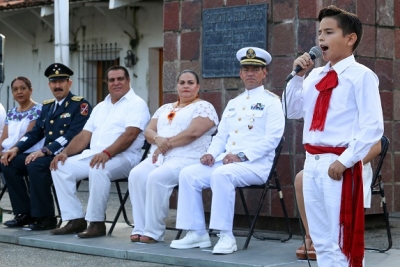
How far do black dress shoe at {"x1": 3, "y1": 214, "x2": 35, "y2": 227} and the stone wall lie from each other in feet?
6.11

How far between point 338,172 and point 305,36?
3.44m

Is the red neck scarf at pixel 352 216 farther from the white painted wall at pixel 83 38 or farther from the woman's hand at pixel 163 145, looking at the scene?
the white painted wall at pixel 83 38

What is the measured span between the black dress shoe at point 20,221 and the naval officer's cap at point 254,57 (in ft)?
9.93

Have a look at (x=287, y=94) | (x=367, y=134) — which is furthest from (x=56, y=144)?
(x=367, y=134)

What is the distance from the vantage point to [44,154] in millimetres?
9156

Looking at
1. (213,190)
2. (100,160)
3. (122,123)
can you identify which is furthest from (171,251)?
(122,123)

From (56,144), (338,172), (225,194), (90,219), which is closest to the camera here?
(338,172)

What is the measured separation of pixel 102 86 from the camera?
686 inches

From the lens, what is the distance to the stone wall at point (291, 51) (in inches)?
329

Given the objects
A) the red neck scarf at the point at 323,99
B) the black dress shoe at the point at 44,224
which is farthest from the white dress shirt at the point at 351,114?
the black dress shoe at the point at 44,224

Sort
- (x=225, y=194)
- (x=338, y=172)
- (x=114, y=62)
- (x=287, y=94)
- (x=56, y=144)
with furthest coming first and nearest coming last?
1. (x=114, y=62)
2. (x=56, y=144)
3. (x=225, y=194)
4. (x=287, y=94)
5. (x=338, y=172)

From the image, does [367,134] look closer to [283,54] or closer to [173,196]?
[283,54]

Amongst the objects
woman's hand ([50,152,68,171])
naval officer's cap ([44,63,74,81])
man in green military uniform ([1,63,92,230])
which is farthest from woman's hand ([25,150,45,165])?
naval officer's cap ([44,63,74,81])

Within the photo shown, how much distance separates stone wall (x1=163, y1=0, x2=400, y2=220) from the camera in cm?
836
